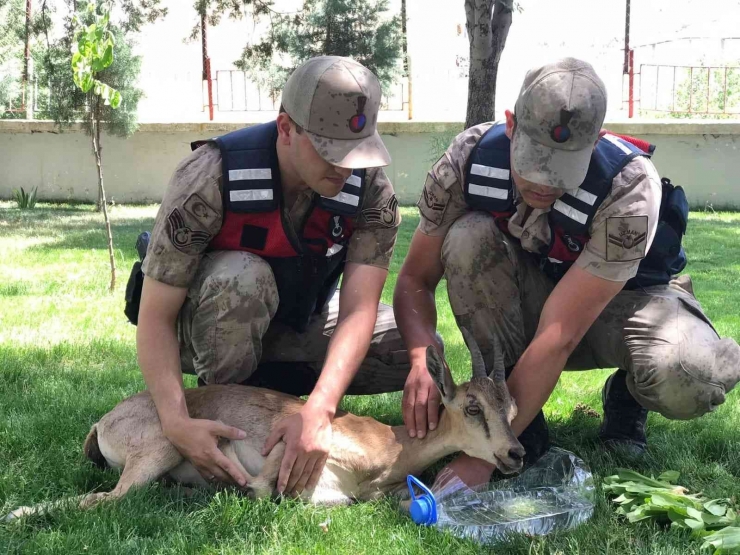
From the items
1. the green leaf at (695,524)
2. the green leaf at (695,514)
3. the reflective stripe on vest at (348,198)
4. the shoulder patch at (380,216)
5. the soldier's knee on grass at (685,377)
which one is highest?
the reflective stripe on vest at (348,198)

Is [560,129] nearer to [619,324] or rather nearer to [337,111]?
[337,111]

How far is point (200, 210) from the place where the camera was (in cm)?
353

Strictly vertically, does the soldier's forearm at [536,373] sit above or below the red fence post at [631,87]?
below

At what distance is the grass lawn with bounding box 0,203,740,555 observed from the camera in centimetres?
298

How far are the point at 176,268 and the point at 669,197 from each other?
2.35 metres

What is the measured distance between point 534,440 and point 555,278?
80 cm

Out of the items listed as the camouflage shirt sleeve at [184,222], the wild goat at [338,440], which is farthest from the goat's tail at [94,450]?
the camouflage shirt sleeve at [184,222]

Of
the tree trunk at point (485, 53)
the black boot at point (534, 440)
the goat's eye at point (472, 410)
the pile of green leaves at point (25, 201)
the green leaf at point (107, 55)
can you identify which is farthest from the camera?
the pile of green leaves at point (25, 201)

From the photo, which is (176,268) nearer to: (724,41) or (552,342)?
(552,342)

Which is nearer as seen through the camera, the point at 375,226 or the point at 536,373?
the point at 536,373

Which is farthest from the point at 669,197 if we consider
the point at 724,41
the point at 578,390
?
the point at 724,41

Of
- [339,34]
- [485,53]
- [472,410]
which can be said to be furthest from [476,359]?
[339,34]

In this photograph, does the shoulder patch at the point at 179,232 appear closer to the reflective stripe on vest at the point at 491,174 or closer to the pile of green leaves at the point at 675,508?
the reflective stripe on vest at the point at 491,174

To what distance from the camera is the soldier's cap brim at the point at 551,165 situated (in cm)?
329
